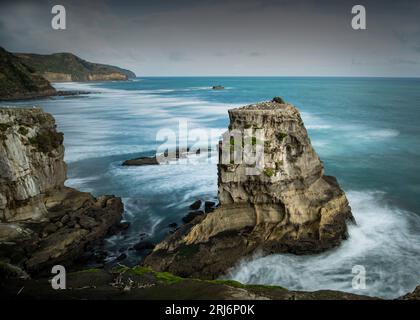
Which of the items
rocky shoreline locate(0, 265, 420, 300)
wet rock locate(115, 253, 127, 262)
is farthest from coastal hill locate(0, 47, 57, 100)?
rocky shoreline locate(0, 265, 420, 300)

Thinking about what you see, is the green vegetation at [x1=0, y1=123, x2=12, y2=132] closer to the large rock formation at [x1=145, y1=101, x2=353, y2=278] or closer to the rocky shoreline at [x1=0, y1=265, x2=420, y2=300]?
the large rock formation at [x1=145, y1=101, x2=353, y2=278]

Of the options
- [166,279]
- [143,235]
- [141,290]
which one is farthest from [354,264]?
[143,235]

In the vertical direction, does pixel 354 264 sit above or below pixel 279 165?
below

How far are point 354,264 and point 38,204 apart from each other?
58.2 ft

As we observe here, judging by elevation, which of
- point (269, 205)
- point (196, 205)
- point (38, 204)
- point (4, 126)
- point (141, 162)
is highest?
point (4, 126)

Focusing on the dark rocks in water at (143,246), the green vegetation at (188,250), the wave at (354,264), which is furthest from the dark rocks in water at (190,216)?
the wave at (354,264)

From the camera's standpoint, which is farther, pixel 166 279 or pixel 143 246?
pixel 143 246

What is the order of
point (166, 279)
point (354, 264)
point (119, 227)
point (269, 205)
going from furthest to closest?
point (119, 227) → point (269, 205) → point (354, 264) → point (166, 279)

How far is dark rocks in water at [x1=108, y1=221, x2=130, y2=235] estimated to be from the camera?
932 inches

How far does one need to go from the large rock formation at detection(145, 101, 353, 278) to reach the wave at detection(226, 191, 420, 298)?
68 centimetres

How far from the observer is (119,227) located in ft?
79.6

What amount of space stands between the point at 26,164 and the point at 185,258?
10.8 m

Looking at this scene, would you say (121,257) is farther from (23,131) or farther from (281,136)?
(281,136)
